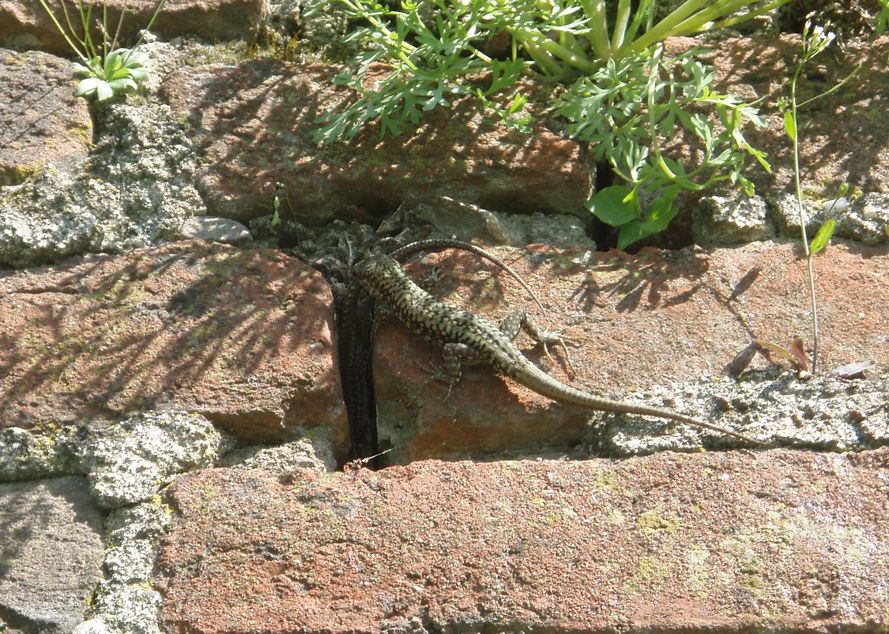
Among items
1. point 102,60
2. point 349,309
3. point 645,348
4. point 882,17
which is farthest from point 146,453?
point 882,17

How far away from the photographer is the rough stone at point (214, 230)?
107 inches

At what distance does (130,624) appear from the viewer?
6.86 ft

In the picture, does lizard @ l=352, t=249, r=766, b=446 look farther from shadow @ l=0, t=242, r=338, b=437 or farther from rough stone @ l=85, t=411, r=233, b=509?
rough stone @ l=85, t=411, r=233, b=509

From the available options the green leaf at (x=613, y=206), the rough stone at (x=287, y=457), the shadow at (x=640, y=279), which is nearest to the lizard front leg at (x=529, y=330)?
the shadow at (x=640, y=279)

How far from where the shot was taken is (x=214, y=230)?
2.75 metres

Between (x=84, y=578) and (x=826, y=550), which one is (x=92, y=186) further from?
(x=826, y=550)

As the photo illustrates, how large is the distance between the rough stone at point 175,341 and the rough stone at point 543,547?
199 mm

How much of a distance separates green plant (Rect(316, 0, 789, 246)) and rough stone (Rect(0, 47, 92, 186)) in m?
0.60

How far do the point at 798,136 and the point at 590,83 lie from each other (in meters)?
0.55

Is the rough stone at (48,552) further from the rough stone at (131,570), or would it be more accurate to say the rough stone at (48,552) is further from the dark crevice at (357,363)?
the dark crevice at (357,363)

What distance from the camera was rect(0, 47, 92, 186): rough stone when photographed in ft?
9.12

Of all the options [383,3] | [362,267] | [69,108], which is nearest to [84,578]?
[362,267]

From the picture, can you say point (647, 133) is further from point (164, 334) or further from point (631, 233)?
point (164, 334)

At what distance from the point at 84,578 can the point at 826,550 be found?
4.46 feet
